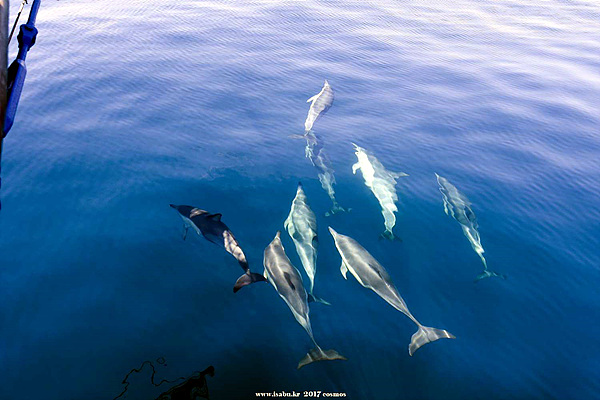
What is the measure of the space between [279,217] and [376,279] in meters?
4.84

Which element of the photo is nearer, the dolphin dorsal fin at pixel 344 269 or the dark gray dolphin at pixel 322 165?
the dolphin dorsal fin at pixel 344 269

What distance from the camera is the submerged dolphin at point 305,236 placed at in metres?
12.0

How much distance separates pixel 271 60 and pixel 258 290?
69.9 feet

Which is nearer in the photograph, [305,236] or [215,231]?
[215,231]

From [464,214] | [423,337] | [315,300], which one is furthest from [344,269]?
[464,214]

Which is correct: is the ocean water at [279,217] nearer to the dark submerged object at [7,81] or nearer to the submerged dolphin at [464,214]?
the submerged dolphin at [464,214]

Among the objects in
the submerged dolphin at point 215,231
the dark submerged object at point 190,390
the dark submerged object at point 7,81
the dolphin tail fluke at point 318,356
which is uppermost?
the dark submerged object at point 7,81

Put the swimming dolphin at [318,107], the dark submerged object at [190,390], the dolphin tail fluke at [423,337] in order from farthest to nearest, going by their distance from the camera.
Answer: the swimming dolphin at [318,107] → the dolphin tail fluke at [423,337] → the dark submerged object at [190,390]

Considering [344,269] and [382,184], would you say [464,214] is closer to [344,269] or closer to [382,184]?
[382,184]

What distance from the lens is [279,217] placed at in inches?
572

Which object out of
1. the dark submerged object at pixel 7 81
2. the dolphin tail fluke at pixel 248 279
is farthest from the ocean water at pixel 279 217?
the dark submerged object at pixel 7 81

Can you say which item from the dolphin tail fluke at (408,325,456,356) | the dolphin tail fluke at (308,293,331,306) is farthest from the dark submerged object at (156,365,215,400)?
the dolphin tail fluke at (408,325,456,356)

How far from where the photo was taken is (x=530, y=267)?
1334cm

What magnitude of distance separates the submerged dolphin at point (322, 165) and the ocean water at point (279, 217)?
39 cm
